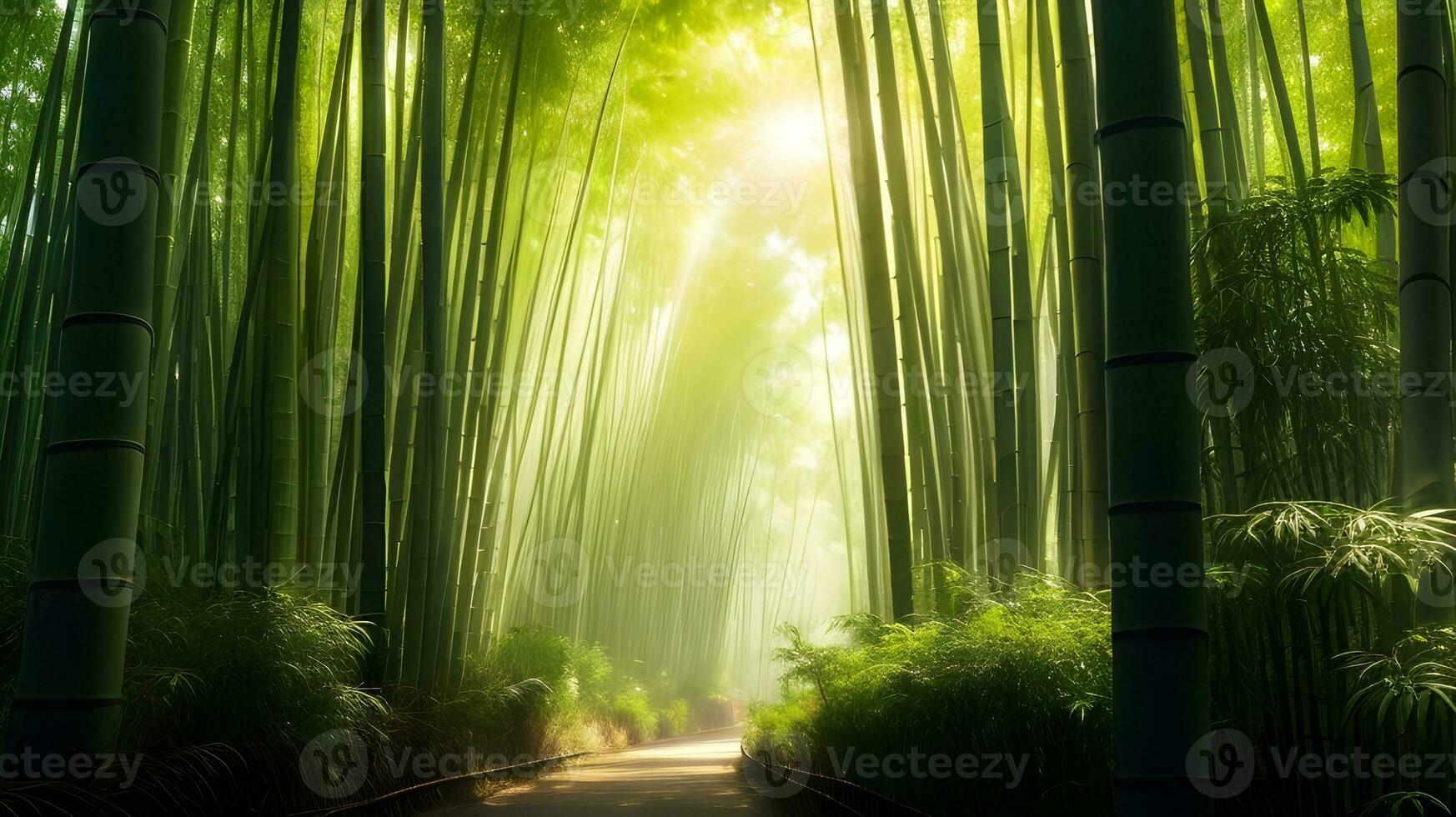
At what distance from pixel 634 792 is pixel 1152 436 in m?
4.82

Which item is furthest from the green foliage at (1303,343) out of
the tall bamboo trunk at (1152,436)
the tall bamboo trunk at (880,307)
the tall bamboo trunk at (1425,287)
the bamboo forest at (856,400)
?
the tall bamboo trunk at (1152,436)

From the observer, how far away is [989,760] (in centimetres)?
283

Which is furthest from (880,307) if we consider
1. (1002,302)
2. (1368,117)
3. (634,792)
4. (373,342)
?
(634,792)

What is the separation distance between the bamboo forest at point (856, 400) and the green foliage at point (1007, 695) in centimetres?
1

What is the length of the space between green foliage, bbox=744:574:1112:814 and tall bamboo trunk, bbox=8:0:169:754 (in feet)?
7.17

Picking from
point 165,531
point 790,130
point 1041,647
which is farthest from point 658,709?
point 1041,647

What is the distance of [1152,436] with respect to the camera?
1549 mm

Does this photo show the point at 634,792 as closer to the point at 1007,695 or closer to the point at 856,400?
the point at 1007,695

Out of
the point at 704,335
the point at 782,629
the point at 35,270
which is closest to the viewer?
the point at 35,270

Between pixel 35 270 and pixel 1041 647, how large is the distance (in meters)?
4.16

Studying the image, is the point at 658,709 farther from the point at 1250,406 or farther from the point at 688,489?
the point at 1250,406

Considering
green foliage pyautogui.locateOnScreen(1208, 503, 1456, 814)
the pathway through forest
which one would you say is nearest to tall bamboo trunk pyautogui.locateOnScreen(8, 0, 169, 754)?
the pathway through forest

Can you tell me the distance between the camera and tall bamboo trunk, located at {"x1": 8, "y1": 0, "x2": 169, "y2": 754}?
222cm

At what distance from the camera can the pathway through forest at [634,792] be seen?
4633mm
